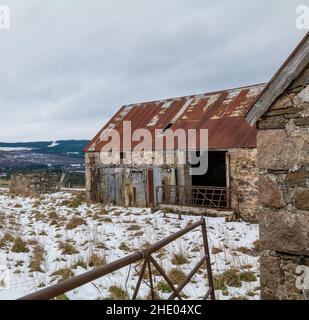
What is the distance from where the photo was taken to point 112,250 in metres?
7.34

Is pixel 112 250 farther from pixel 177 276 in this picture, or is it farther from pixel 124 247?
pixel 177 276

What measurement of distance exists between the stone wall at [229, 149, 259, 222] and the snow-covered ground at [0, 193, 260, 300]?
27.7 inches

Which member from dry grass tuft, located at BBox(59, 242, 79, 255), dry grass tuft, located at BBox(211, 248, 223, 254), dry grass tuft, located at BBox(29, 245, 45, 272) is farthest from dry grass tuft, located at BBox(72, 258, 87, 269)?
dry grass tuft, located at BBox(211, 248, 223, 254)

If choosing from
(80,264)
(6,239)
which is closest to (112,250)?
(80,264)

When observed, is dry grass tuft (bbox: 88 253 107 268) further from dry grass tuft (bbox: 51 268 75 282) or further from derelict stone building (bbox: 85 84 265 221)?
derelict stone building (bbox: 85 84 265 221)

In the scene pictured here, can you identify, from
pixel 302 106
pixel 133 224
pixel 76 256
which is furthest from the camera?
pixel 133 224

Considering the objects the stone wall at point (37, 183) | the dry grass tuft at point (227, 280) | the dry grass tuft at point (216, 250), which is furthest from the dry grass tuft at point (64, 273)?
the stone wall at point (37, 183)

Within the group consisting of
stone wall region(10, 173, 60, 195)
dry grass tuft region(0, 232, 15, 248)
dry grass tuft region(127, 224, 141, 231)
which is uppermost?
stone wall region(10, 173, 60, 195)

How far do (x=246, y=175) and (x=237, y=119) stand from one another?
2.47 m

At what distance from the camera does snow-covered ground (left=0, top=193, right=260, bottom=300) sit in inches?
203

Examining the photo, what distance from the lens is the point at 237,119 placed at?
12.6 m

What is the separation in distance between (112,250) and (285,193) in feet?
15.3
